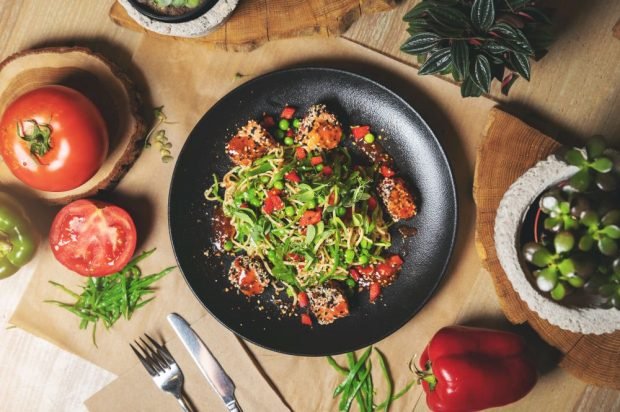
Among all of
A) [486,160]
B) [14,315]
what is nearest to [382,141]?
[486,160]

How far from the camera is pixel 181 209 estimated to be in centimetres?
288

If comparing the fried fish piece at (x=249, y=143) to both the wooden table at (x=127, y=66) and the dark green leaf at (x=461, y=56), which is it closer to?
the wooden table at (x=127, y=66)

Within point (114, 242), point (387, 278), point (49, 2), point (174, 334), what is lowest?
point (174, 334)

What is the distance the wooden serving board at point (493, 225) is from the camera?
260 centimetres

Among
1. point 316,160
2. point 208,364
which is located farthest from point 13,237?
point 316,160

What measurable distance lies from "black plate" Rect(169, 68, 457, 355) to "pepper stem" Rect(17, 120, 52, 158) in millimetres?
580

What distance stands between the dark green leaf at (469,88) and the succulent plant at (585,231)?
51cm

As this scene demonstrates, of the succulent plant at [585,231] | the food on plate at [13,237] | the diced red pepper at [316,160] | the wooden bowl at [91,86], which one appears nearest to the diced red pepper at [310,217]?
the diced red pepper at [316,160]

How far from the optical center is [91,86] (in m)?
2.83

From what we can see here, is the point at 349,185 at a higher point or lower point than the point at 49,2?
lower

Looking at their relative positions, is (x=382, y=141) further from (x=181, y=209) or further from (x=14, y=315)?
(x=14, y=315)

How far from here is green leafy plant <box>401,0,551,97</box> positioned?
2371 mm

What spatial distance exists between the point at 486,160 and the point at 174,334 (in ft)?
5.63

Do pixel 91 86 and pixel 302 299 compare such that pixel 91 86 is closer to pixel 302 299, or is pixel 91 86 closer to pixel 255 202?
pixel 255 202
